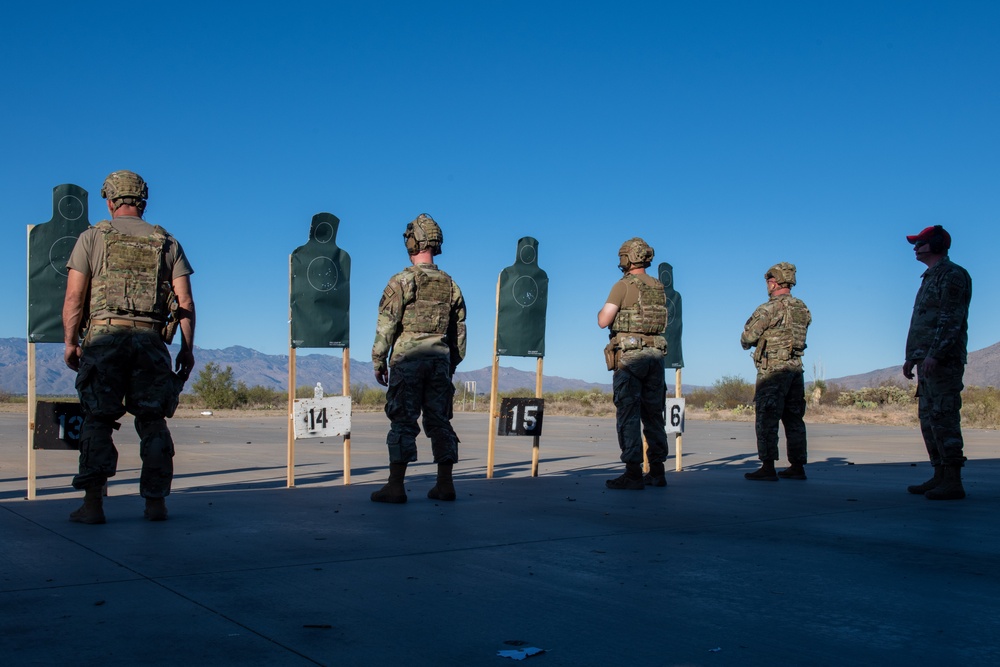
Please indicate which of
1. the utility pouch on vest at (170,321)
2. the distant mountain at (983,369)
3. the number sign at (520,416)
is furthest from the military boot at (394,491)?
the distant mountain at (983,369)

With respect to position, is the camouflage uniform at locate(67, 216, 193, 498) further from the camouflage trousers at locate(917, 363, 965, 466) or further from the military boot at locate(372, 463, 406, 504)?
the camouflage trousers at locate(917, 363, 965, 466)

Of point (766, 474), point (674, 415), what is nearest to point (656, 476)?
point (766, 474)

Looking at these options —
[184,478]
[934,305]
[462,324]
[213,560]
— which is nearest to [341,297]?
[462,324]

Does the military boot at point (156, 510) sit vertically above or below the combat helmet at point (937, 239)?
below

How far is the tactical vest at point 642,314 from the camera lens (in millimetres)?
8367

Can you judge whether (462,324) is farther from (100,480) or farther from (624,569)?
(624,569)

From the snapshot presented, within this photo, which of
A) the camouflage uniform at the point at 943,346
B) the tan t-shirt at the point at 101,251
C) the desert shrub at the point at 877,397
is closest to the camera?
the tan t-shirt at the point at 101,251

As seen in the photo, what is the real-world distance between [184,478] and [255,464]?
6.96 feet

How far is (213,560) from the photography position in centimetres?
439

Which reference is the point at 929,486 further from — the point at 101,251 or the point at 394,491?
the point at 101,251

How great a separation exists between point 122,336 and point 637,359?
447 cm

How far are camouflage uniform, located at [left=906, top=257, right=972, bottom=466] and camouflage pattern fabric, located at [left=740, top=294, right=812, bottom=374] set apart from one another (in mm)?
1734

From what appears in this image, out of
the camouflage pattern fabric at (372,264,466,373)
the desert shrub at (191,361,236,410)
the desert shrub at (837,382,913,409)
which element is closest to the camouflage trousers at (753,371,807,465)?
the camouflage pattern fabric at (372,264,466,373)

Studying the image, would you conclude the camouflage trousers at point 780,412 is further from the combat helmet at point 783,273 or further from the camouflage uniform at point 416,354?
the camouflage uniform at point 416,354
